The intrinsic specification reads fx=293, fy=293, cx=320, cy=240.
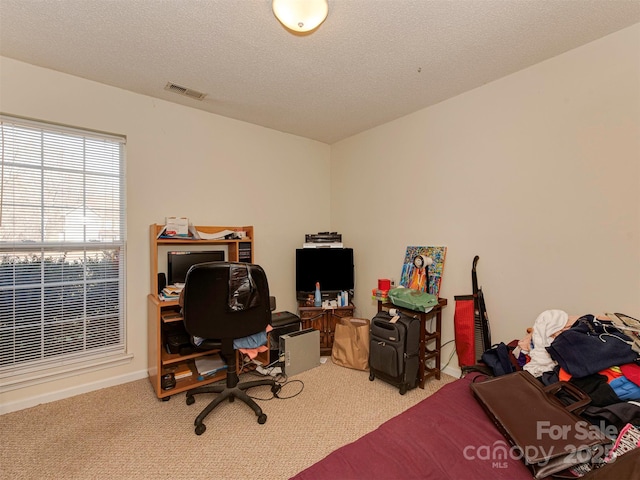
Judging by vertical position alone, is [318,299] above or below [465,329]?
above

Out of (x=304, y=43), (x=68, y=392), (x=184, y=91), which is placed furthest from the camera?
(x=184, y=91)

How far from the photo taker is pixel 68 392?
7.90 ft

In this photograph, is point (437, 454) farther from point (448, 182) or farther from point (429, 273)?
point (448, 182)

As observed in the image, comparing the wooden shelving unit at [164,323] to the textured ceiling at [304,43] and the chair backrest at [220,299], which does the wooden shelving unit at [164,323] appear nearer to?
the chair backrest at [220,299]

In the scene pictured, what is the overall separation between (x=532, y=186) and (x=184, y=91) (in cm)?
303

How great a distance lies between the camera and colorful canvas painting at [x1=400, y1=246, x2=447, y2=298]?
A: 9.23ft

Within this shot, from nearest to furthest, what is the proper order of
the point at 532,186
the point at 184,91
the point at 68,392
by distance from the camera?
the point at 532,186, the point at 68,392, the point at 184,91

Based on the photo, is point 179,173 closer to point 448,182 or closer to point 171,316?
point 171,316

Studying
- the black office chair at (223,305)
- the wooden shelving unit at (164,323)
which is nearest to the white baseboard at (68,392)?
the wooden shelving unit at (164,323)

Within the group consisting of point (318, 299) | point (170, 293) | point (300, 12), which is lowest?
point (318, 299)

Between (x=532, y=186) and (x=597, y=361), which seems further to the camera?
(x=532, y=186)

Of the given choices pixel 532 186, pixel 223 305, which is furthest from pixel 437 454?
pixel 532 186

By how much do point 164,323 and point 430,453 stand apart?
2.28m

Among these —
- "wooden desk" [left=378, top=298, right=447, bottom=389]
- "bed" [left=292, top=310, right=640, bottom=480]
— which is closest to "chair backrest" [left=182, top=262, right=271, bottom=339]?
"bed" [left=292, top=310, right=640, bottom=480]
